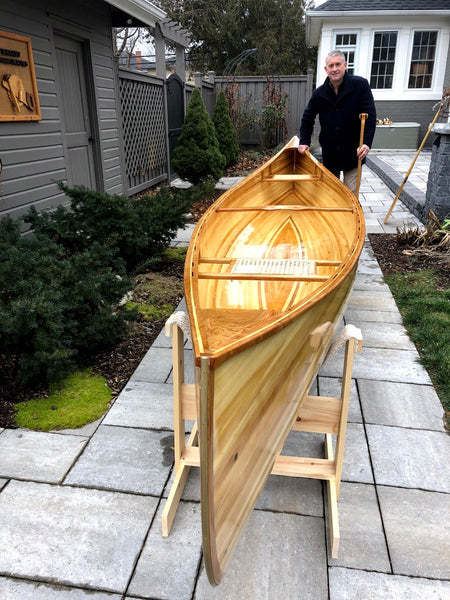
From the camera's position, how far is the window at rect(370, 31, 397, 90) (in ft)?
43.5

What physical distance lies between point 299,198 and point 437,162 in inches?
101

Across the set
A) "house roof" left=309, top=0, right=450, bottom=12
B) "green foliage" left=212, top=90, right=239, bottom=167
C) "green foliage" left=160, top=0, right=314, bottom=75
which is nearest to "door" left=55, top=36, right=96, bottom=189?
"green foliage" left=212, top=90, right=239, bottom=167

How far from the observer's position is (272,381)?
60.3 inches

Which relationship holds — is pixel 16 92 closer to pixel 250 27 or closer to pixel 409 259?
pixel 409 259

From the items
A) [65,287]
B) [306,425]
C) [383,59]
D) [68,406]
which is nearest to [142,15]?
[65,287]

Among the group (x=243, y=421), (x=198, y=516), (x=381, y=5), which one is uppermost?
(x=381, y=5)

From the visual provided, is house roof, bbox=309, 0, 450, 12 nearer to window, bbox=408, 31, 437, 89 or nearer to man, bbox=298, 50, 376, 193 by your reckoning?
window, bbox=408, 31, 437, 89

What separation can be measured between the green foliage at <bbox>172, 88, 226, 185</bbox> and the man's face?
13.7 ft

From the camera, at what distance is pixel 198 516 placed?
1.92 meters

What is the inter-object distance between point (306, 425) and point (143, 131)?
731cm

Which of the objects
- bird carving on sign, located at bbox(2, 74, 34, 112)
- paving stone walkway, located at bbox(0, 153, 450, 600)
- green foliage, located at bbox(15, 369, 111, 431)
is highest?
bird carving on sign, located at bbox(2, 74, 34, 112)

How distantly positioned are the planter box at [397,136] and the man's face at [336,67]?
32.5 ft

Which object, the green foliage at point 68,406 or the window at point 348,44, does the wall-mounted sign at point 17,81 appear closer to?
the green foliage at point 68,406

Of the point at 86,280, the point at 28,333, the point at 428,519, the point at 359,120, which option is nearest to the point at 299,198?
the point at 359,120
